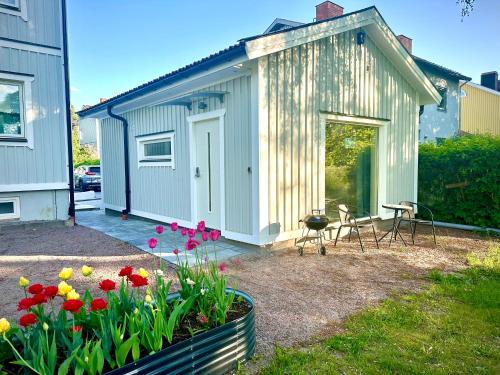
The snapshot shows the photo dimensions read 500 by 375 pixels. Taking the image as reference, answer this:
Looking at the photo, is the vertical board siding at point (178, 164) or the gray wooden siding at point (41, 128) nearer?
the vertical board siding at point (178, 164)

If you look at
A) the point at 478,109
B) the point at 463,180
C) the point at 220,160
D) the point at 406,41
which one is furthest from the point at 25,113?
the point at 478,109

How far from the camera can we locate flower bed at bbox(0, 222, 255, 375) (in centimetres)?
182

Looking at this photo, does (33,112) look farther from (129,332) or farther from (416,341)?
(416,341)

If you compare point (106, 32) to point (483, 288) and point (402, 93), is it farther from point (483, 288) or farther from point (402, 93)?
point (483, 288)

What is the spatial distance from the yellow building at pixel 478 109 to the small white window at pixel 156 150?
18.2 m

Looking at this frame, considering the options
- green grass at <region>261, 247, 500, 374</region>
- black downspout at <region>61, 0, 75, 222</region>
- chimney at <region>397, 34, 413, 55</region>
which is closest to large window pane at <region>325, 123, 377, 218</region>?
green grass at <region>261, 247, 500, 374</region>

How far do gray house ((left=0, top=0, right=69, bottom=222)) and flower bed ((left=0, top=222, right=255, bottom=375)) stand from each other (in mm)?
6714

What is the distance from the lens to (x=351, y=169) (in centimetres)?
744

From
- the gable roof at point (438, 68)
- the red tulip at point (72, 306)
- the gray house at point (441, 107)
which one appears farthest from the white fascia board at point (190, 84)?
the gray house at point (441, 107)

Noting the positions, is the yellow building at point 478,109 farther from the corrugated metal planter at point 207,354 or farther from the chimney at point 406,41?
the corrugated metal planter at point 207,354

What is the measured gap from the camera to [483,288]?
13.6 ft

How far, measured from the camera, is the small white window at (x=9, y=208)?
7.62 meters

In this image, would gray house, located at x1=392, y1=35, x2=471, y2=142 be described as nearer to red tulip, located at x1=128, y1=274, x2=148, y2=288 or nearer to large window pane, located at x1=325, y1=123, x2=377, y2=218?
large window pane, located at x1=325, y1=123, x2=377, y2=218

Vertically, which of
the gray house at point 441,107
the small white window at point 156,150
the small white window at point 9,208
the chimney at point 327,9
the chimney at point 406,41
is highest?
the chimney at point 406,41
